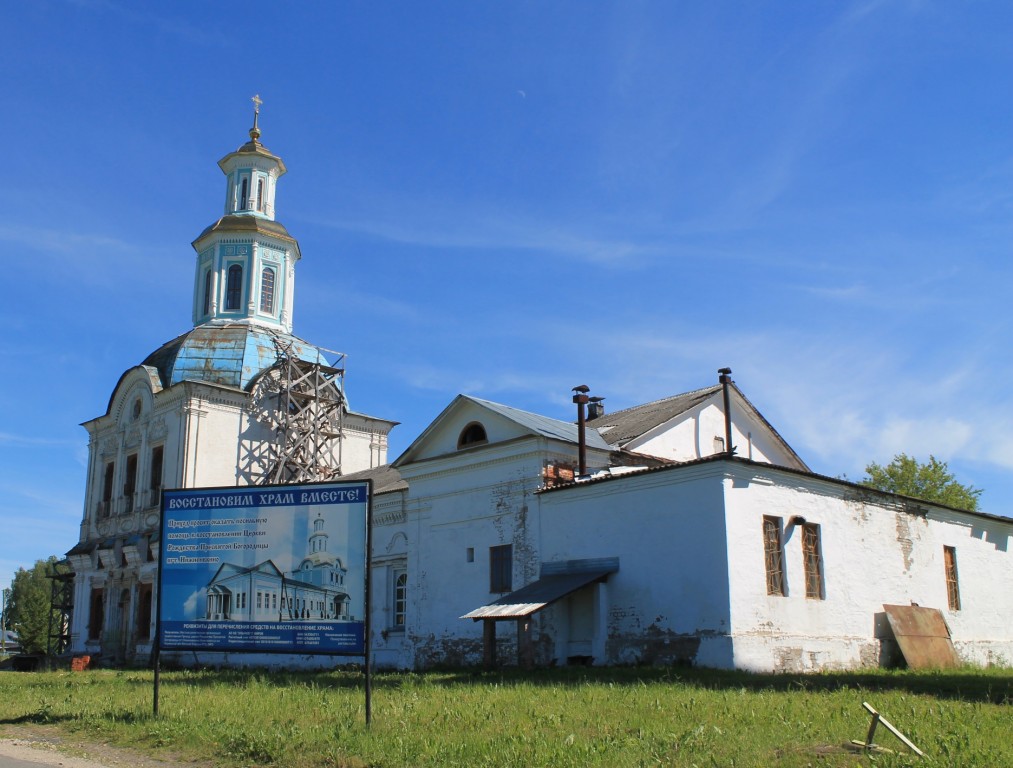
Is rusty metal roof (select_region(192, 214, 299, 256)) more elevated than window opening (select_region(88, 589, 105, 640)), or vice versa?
rusty metal roof (select_region(192, 214, 299, 256))

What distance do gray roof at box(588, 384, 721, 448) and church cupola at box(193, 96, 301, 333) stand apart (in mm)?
16273

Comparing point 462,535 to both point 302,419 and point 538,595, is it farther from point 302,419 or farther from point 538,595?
point 302,419

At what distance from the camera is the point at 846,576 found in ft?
65.5

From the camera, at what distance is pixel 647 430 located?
79.5ft

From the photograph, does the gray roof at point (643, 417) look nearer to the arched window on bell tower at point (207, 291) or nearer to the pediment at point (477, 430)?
the pediment at point (477, 430)

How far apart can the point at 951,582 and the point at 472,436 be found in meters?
11.9

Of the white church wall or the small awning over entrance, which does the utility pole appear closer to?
the white church wall

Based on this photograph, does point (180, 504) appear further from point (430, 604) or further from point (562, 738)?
point (430, 604)

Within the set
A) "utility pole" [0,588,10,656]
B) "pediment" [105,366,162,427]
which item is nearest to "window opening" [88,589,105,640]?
"pediment" [105,366,162,427]

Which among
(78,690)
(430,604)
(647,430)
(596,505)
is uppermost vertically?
(647,430)

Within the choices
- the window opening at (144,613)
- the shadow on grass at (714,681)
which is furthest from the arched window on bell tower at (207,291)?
the shadow on grass at (714,681)

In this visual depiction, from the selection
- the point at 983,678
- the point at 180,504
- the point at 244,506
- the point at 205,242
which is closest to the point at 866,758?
the point at 244,506

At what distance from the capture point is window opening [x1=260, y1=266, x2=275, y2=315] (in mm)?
38375

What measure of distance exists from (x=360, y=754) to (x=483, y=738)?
1215 millimetres
